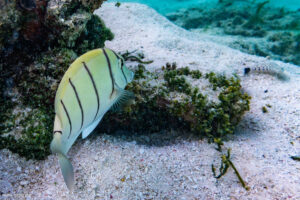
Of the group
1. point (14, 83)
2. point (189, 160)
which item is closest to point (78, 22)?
point (14, 83)

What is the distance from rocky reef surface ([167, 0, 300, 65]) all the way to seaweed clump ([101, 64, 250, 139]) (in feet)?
21.9

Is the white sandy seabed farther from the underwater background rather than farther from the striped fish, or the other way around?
the underwater background

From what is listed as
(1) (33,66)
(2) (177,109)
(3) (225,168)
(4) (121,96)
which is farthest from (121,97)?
(1) (33,66)

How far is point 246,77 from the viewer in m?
5.07

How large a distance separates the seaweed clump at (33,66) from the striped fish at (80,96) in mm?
1653

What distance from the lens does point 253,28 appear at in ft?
37.3

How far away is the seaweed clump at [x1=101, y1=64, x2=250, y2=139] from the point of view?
3.20m

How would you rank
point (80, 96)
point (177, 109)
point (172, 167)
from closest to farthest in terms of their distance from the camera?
point (80, 96)
point (172, 167)
point (177, 109)

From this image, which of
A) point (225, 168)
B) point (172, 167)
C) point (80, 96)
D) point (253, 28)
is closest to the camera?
point (80, 96)

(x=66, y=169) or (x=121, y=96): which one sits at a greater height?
(x=121, y=96)

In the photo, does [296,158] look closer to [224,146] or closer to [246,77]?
[224,146]

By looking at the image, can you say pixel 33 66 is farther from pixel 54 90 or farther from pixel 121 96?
pixel 121 96

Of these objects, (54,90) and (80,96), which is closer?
(80,96)

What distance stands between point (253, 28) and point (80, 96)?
12471 mm
